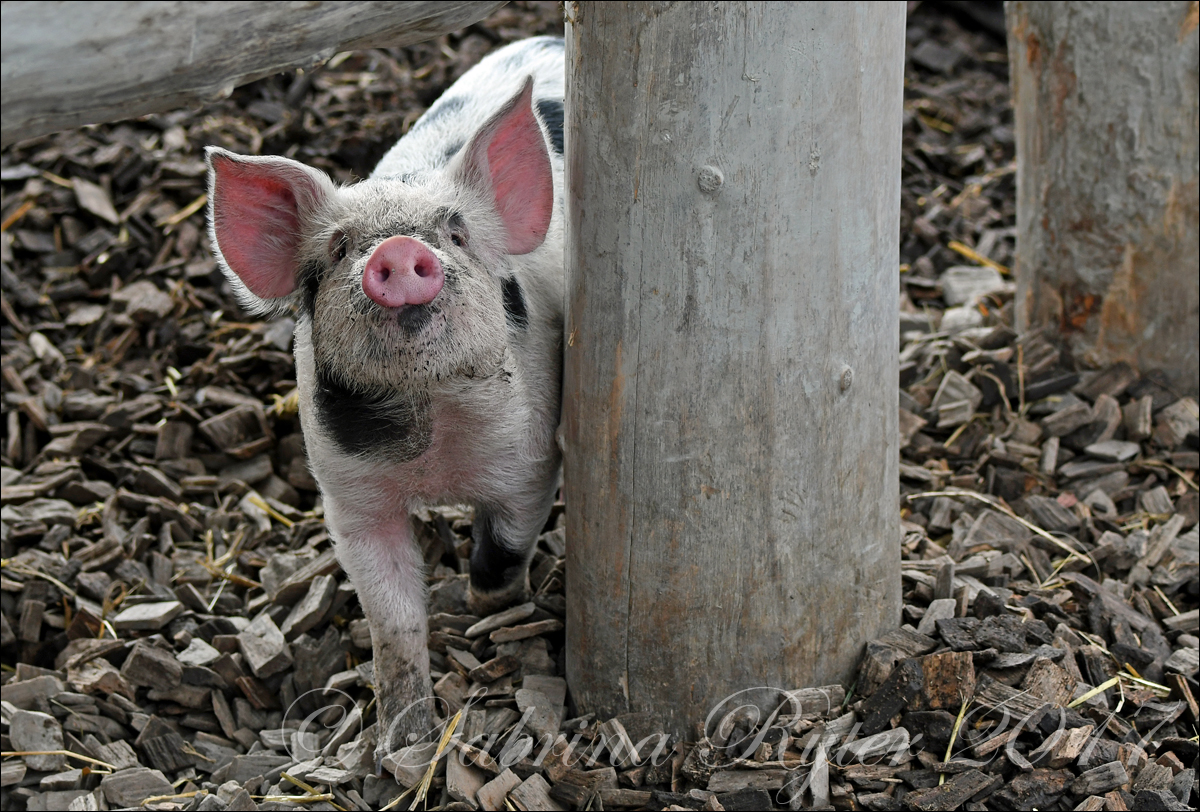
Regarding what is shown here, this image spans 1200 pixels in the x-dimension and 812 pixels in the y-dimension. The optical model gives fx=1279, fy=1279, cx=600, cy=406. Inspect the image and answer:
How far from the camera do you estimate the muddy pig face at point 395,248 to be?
2773 mm

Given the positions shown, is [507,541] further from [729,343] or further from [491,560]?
[729,343]

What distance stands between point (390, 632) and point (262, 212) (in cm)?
109

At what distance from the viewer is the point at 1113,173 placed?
14.4ft

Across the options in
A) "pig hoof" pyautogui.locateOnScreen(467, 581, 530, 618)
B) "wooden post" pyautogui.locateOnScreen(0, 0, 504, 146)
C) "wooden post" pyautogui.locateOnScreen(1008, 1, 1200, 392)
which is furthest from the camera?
"wooden post" pyautogui.locateOnScreen(1008, 1, 1200, 392)

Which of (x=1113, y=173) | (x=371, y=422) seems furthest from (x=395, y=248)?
(x=1113, y=173)

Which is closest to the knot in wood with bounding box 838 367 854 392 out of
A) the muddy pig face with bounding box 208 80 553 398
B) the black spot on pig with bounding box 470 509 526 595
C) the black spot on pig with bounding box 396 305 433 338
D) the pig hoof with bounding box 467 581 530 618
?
the muddy pig face with bounding box 208 80 553 398

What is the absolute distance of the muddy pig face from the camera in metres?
2.77

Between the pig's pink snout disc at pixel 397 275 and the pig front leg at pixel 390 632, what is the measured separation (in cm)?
81

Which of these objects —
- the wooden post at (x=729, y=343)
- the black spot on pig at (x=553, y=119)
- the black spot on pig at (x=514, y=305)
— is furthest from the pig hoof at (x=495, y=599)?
the black spot on pig at (x=553, y=119)

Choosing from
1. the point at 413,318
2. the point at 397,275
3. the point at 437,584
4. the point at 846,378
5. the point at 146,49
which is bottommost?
the point at 437,584

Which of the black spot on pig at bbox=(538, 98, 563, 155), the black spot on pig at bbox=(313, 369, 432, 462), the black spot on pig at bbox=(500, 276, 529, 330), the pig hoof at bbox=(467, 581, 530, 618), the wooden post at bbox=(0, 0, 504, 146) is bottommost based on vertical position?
the pig hoof at bbox=(467, 581, 530, 618)

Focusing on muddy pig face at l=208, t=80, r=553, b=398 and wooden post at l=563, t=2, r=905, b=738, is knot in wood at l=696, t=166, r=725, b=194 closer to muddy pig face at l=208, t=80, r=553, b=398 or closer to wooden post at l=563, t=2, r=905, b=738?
wooden post at l=563, t=2, r=905, b=738

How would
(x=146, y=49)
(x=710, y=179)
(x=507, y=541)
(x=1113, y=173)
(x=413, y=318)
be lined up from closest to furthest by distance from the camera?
(x=146, y=49) → (x=710, y=179) → (x=413, y=318) → (x=507, y=541) → (x=1113, y=173)

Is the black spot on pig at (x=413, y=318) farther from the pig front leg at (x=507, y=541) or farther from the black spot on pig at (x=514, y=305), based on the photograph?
the pig front leg at (x=507, y=541)
